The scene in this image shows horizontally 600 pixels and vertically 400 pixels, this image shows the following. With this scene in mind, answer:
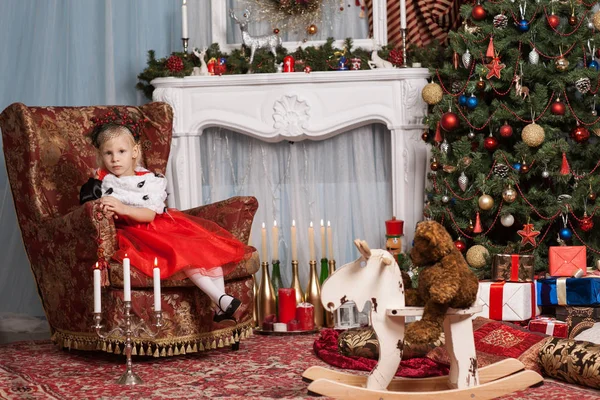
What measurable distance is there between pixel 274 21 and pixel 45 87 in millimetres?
1496

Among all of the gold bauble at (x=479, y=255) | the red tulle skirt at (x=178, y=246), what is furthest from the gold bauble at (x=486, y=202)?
the red tulle skirt at (x=178, y=246)

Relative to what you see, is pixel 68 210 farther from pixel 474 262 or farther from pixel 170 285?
pixel 474 262

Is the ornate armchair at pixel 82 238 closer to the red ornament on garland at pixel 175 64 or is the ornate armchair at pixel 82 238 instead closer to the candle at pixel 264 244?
the red ornament on garland at pixel 175 64

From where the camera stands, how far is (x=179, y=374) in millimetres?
3883

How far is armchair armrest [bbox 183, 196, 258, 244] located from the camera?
175 inches

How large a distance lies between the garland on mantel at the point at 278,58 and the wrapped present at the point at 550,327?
172 cm

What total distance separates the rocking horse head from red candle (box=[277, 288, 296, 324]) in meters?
1.88

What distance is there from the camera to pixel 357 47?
18.0 ft

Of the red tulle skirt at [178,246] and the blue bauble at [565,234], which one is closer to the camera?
the red tulle skirt at [178,246]

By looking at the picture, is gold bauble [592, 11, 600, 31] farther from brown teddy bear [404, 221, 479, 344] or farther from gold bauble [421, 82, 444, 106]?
brown teddy bear [404, 221, 479, 344]

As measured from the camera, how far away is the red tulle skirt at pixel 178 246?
3.97m

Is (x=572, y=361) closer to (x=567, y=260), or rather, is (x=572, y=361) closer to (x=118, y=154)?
(x=567, y=260)

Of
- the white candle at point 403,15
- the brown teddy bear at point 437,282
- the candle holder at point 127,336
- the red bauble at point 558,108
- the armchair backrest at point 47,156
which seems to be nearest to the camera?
the brown teddy bear at point 437,282

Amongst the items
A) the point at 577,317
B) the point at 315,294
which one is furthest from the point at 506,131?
the point at 315,294
